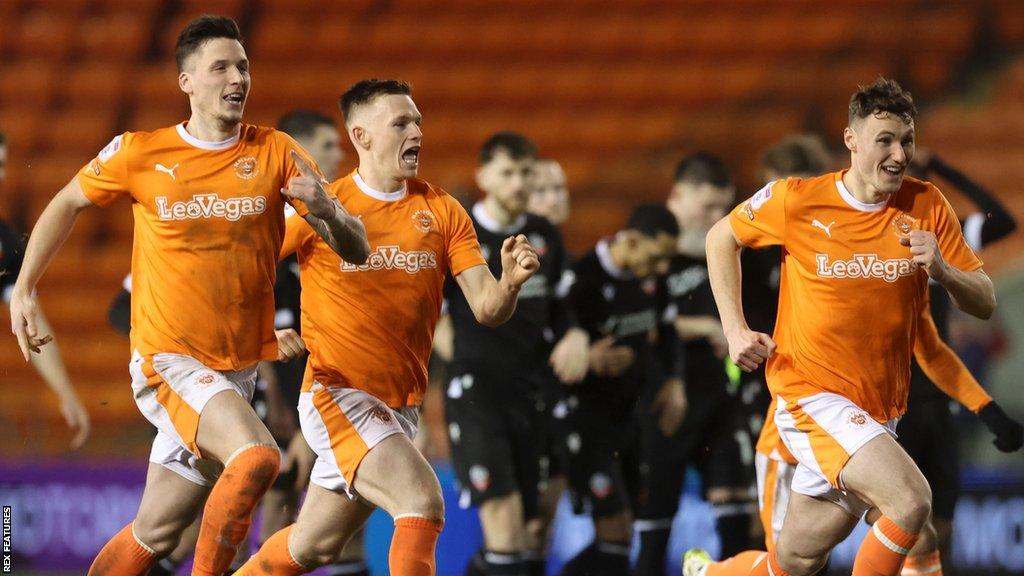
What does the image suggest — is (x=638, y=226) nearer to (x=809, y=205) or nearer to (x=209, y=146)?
(x=809, y=205)

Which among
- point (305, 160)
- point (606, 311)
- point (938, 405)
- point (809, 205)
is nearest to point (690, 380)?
point (606, 311)

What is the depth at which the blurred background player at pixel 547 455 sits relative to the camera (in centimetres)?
818

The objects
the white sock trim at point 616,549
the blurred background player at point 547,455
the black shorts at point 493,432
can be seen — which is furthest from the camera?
the white sock trim at point 616,549

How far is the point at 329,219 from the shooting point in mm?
5488

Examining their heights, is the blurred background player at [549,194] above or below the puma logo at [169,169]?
above

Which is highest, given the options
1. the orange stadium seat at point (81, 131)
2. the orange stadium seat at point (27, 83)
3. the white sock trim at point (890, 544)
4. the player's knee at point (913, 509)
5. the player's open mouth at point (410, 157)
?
the orange stadium seat at point (27, 83)

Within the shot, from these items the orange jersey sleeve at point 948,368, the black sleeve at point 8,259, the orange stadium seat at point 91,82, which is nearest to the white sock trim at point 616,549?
the orange jersey sleeve at point 948,368

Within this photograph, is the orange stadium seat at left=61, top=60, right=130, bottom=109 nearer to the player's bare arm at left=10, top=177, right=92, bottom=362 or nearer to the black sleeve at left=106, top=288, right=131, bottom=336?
the black sleeve at left=106, top=288, right=131, bottom=336

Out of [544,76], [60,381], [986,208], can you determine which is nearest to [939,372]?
[986,208]

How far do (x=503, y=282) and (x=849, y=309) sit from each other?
1.28 m

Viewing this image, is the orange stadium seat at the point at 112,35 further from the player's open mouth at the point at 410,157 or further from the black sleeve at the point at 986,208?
the black sleeve at the point at 986,208

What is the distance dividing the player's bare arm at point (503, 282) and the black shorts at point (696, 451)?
2.87 m

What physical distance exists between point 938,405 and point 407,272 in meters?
2.98

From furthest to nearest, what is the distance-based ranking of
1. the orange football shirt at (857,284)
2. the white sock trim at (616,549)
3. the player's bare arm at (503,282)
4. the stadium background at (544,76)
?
the stadium background at (544,76)
the white sock trim at (616,549)
the orange football shirt at (857,284)
the player's bare arm at (503,282)
